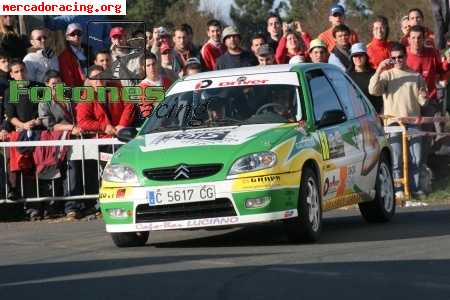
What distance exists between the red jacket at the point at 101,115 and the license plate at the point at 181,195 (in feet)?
19.7

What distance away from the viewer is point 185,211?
1198 centimetres

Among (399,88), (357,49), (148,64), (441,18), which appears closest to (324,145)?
(399,88)

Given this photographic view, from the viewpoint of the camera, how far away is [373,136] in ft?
47.4

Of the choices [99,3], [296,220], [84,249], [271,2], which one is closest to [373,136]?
[296,220]

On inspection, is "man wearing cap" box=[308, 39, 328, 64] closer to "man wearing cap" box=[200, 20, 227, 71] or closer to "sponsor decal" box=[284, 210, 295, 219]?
"man wearing cap" box=[200, 20, 227, 71]

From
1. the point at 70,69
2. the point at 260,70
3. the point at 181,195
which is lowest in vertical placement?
the point at 181,195

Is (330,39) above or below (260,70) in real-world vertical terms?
above

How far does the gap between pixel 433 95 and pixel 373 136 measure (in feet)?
17.1

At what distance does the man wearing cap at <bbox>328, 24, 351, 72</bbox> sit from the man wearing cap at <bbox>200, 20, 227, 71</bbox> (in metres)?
1.93

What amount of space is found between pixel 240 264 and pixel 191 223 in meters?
1.38

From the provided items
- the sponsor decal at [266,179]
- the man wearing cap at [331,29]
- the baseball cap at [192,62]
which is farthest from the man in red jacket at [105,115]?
the sponsor decal at [266,179]

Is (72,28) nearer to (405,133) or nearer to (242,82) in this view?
(405,133)

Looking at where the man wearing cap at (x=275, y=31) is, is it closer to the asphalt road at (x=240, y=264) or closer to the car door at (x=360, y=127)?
the car door at (x=360, y=127)

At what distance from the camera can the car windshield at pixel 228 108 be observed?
13055mm
